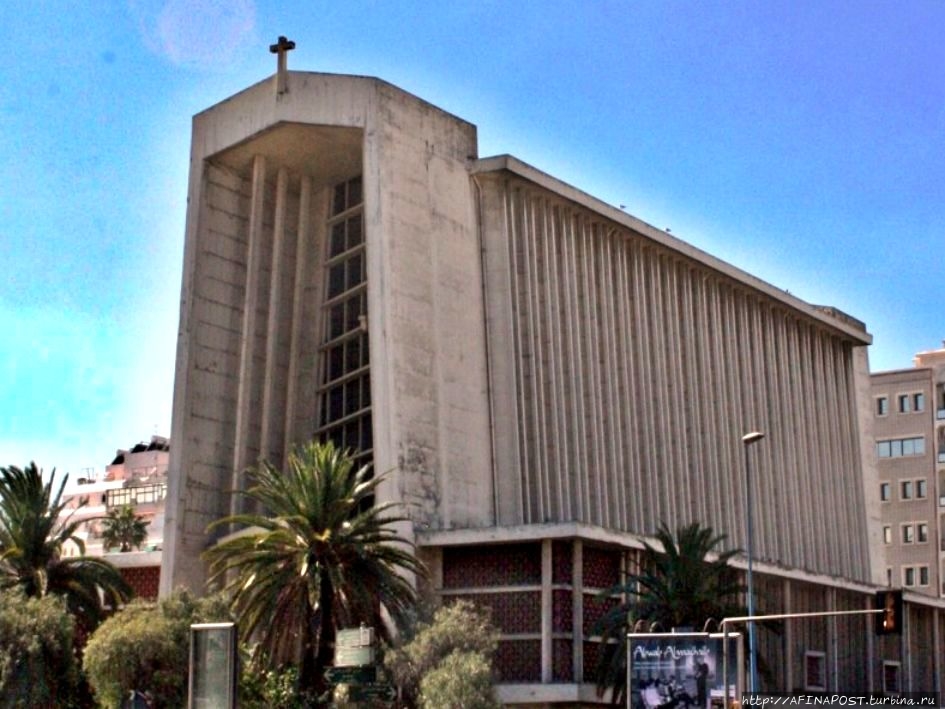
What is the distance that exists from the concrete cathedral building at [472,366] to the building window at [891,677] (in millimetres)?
95

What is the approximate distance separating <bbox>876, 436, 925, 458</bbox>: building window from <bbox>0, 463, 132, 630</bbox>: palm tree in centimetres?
5459

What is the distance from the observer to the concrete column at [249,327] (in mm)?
55438

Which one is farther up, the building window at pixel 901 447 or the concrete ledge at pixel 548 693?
the building window at pixel 901 447

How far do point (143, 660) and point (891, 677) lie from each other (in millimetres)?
35134

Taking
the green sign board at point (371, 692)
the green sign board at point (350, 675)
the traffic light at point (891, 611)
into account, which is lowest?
the green sign board at point (371, 692)

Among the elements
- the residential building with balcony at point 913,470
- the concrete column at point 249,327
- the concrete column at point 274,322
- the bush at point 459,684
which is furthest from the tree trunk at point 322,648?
the residential building with balcony at point 913,470

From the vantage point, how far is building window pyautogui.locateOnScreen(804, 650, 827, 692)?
199 ft

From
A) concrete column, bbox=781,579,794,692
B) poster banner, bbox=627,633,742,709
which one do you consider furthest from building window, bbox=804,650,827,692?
poster banner, bbox=627,633,742,709

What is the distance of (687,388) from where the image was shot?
63.7m

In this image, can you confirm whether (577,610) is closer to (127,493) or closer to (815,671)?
(815,671)

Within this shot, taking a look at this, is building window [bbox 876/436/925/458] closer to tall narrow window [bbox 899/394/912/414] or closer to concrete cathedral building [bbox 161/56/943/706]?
tall narrow window [bbox 899/394/912/414]

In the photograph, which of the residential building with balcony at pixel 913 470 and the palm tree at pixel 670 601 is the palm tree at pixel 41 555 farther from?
the residential building with balcony at pixel 913 470

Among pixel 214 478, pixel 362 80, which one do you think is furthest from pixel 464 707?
pixel 362 80

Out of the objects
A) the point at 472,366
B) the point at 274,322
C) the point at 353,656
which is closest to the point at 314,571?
the point at 353,656
